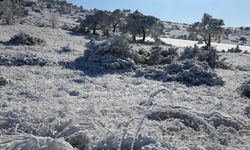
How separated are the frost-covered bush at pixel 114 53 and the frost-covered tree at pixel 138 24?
A: 13.4 m

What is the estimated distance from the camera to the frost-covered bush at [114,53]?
14.4 m

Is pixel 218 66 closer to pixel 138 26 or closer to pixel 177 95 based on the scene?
pixel 177 95

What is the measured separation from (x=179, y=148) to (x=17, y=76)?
22.7 ft

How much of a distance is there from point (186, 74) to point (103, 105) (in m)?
4.76

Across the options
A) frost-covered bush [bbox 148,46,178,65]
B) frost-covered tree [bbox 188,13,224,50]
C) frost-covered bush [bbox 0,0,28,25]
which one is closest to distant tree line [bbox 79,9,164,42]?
frost-covered tree [bbox 188,13,224,50]

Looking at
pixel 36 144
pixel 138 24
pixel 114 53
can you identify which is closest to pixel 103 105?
pixel 36 144

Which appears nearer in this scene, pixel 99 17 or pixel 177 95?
pixel 177 95

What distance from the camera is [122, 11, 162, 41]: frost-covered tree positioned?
29547mm

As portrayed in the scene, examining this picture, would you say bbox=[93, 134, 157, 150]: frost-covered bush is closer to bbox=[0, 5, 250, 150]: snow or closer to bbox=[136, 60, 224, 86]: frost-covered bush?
bbox=[0, 5, 250, 150]: snow

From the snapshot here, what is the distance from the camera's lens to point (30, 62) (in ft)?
44.8

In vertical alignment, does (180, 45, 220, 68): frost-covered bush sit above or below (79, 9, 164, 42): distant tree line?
below

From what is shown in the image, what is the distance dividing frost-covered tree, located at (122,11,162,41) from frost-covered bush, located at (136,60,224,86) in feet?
52.7

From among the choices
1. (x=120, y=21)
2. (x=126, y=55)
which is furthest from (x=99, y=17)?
(x=126, y=55)

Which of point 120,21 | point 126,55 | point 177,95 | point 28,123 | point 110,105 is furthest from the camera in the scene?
point 120,21
